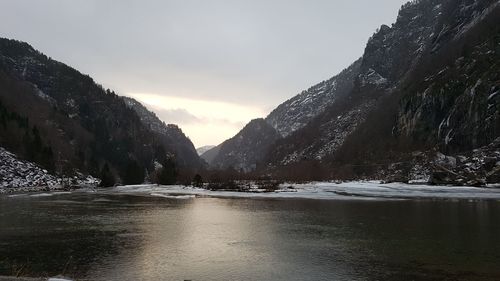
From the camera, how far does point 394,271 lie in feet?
77.6

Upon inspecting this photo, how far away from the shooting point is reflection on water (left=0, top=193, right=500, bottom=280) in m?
23.3

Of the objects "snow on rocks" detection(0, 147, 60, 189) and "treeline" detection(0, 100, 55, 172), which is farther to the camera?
"treeline" detection(0, 100, 55, 172)

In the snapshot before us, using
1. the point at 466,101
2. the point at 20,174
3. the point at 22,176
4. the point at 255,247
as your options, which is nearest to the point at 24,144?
the point at 20,174

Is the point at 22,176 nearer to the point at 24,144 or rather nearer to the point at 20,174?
the point at 20,174

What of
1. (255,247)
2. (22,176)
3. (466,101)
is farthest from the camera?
(466,101)

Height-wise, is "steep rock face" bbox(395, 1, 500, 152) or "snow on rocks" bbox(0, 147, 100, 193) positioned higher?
"steep rock face" bbox(395, 1, 500, 152)

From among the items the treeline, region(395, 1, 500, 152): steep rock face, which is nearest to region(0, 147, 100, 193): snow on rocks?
the treeline

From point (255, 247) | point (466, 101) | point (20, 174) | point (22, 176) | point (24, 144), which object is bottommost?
point (255, 247)

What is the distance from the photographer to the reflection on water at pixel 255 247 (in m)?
23.3

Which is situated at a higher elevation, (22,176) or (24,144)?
(24,144)

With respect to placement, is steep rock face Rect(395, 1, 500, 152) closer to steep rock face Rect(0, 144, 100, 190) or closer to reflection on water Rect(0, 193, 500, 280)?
reflection on water Rect(0, 193, 500, 280)

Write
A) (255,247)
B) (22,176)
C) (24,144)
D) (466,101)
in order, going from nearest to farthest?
(255,247) < (22,176) < (466,101) < (24,144)

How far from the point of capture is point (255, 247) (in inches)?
1227

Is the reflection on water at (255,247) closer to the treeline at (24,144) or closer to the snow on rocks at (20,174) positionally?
the snow on rocks at (20,174)
